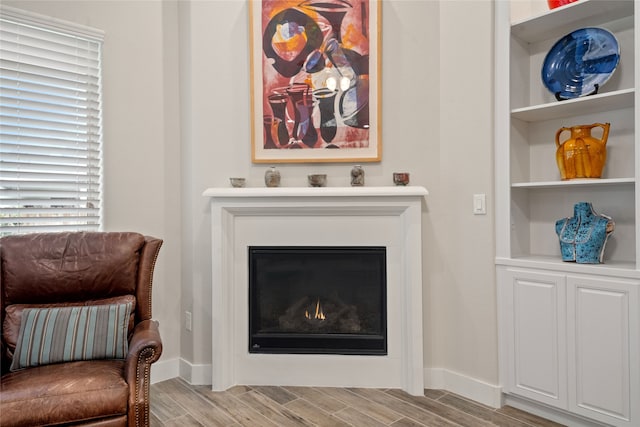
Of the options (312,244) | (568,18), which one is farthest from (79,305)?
(568,18)

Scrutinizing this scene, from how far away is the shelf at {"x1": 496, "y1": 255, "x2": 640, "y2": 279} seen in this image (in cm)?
196

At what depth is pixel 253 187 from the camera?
279 centimetres

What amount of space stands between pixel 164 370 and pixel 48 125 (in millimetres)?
1838

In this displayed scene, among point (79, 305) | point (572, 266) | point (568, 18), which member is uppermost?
point (568, 18)

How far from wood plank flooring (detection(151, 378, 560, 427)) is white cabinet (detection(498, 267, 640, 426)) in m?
0.25

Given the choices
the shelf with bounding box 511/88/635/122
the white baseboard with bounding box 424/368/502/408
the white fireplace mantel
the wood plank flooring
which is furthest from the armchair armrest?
the shelf with bounding box 511/88/635/122

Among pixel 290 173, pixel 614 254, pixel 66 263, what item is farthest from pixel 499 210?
pixel 66 263

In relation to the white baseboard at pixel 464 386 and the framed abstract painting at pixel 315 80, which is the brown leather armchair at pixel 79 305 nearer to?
the framed abstract painting at pixel 315 80

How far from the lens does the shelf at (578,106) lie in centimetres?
203

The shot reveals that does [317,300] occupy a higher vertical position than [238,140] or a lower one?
lower

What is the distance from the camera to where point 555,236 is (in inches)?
97.0

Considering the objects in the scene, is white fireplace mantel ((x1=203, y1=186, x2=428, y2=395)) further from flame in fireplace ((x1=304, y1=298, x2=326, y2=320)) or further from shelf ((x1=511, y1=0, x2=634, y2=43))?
shelf ((x1=511, y1=0, x2=634, y2=43))

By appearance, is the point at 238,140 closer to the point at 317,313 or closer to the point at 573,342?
the point at 317,313

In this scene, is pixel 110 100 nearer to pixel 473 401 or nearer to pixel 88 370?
pixel 88 370
